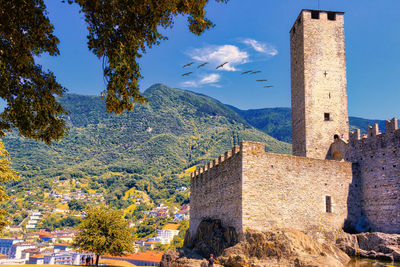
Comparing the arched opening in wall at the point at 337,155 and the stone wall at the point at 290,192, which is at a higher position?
the arched opening in wall at the point at 337,155

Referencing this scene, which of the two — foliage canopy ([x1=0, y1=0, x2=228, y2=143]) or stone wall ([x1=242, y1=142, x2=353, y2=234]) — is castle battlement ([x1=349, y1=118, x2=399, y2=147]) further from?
foliage canopy ([x1=0, y1=0, x2=228, y2=143])

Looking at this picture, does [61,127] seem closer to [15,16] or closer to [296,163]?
[15,16]

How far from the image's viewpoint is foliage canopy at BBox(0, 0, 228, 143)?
9.92 meters

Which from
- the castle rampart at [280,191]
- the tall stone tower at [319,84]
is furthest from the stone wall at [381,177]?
the tall stone tower at [319,84]

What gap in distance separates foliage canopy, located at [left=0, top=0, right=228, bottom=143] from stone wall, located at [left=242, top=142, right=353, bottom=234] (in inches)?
488

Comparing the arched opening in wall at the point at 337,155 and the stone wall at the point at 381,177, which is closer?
the stone wall at the point at 381,177

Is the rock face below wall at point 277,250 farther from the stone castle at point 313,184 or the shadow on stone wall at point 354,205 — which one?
the shadow on stone wall at point 354,205

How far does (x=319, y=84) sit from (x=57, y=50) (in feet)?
83.0

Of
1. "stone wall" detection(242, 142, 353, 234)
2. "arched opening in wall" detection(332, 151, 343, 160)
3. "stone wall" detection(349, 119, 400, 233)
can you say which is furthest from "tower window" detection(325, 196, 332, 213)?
"arched opening in wall" detection(332, 151, 343, 160)

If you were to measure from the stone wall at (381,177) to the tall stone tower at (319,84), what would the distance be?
16.9 feet

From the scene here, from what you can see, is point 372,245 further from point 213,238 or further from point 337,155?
point 213,238

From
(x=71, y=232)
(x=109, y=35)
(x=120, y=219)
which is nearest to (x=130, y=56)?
(x=109, y=35)

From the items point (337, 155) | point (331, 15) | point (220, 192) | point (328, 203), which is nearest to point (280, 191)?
point (328, 203)

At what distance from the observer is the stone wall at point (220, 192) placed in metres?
22.8
